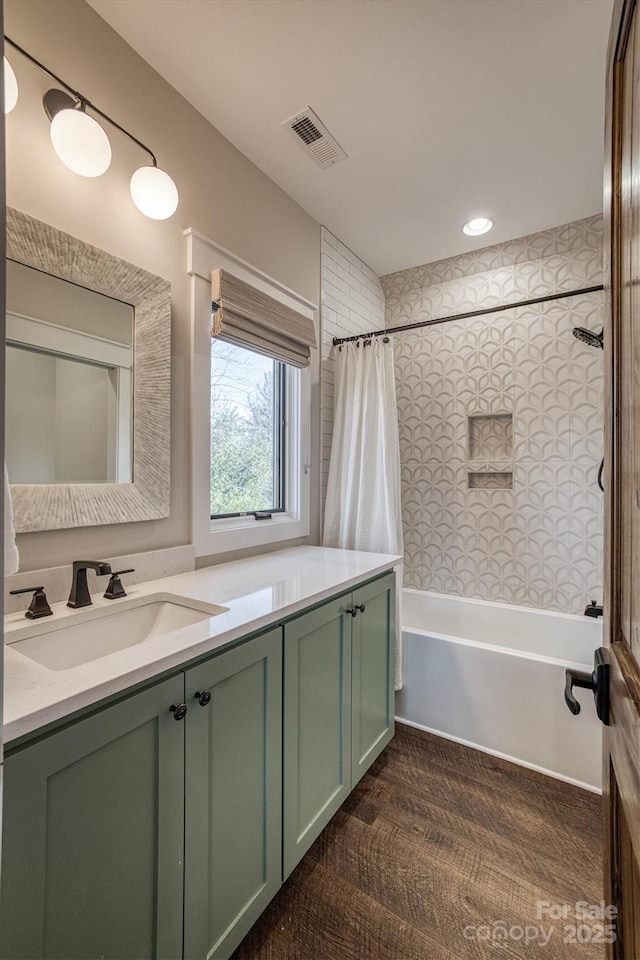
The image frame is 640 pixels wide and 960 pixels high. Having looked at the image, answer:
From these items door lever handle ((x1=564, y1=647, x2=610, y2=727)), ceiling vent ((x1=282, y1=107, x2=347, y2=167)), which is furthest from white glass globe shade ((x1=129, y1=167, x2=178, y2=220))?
door lever handle ((x1=564, y1=647, x2=610, y2=727))

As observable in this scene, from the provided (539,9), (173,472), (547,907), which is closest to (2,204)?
(173,472)

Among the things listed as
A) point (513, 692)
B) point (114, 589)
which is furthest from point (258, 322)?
point (513, 692)

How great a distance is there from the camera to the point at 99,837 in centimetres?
75

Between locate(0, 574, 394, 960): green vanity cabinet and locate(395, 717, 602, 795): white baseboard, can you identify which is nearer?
locate(0, 574, 394, 960): green vanity cabinet

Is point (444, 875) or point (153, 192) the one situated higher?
point (153, 192)

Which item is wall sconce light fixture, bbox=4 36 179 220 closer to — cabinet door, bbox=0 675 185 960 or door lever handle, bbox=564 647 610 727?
cabinet door, bbox=0 675 185 960

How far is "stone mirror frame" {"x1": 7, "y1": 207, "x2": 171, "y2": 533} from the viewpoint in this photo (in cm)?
110

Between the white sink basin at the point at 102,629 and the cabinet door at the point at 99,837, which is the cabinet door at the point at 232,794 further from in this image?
the white sink basin at the point at 102,629

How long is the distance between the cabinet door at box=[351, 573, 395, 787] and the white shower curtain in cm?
28

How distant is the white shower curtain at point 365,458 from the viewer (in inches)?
85.2

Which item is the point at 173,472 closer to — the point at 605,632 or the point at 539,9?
the point at 605,632

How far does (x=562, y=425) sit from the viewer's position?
93.4 inches

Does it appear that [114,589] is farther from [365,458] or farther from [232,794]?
[365,458]

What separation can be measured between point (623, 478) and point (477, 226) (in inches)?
91.4
